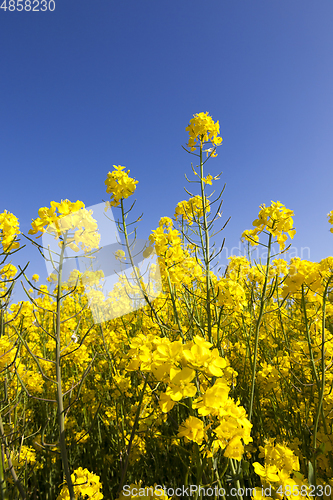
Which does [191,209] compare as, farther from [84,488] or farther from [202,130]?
[84,488]

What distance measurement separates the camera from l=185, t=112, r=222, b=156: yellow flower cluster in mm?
2436

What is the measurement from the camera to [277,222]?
83.4 inches

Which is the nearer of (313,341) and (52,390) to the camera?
(313,341)

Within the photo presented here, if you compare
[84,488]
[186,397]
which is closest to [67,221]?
[186,397]

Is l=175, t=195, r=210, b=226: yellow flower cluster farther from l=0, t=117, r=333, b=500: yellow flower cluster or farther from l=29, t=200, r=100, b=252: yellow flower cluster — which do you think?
l=29, t=200, r=100, b=252: yellow flower cluster

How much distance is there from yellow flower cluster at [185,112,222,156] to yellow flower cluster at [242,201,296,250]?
77 centimetres

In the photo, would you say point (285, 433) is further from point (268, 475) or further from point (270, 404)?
point (268, 475)

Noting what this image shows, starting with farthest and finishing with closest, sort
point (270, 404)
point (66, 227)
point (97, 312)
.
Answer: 1. point (97, 312)
2. point (270, 404)
3. point (66, 227)

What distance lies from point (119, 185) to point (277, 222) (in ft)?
4.78

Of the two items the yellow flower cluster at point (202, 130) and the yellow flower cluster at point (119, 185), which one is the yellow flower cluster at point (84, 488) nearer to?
the yellow flower cluster at point (119, 185)

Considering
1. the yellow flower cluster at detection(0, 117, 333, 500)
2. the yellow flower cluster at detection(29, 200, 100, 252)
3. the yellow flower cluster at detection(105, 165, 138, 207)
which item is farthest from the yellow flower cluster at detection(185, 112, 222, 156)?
the yellow flower cluster at detection(29, 200, 100, 252)

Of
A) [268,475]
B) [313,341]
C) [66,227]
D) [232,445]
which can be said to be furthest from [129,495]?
[313,341]

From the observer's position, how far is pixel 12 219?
7.02 feet

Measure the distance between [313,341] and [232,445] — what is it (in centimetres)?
225
